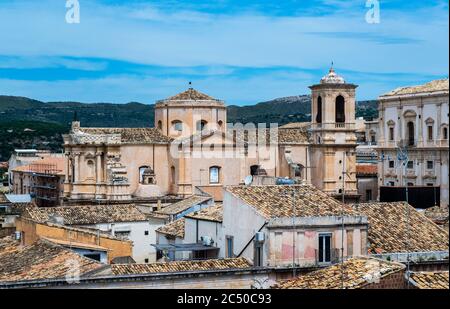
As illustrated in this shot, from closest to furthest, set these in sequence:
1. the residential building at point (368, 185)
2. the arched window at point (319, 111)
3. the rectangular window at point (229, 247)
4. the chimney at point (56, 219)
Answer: the rectangular window at point (229, 247), the chimney at point (56, 219), the arched window at point (319, 111), the residential building at point (368, 185)

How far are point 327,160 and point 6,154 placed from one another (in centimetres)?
4845

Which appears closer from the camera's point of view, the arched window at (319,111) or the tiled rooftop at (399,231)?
the tiled rooftop at (399,231)

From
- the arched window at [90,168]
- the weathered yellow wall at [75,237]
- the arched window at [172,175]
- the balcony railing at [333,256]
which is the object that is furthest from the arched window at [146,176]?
the balcony railing at [333,256]

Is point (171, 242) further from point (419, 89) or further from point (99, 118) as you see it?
point (99, 118)

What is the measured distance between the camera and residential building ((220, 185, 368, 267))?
15.9 meters

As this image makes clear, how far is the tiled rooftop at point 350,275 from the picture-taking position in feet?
41.1

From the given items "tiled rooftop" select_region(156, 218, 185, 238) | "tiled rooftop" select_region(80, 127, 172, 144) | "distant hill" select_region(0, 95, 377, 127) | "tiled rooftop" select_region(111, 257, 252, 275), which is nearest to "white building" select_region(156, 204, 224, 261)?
"tiled rooftop" select_region(156, 218, 185, 238)

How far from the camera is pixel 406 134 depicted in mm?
39125

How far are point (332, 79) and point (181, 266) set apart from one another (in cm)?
2714

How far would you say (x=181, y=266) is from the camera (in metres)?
15.9

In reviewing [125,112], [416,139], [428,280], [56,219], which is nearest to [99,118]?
[125,112]

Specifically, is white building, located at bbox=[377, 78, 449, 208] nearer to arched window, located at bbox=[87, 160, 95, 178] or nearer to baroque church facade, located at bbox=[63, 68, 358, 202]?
baroque church facade, located at bbox=[63, 68, 358, 202]

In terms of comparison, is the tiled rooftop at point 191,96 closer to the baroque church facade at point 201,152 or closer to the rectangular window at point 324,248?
the baroque church facade at point 201,152

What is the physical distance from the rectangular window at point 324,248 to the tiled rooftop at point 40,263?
11.0 ft
